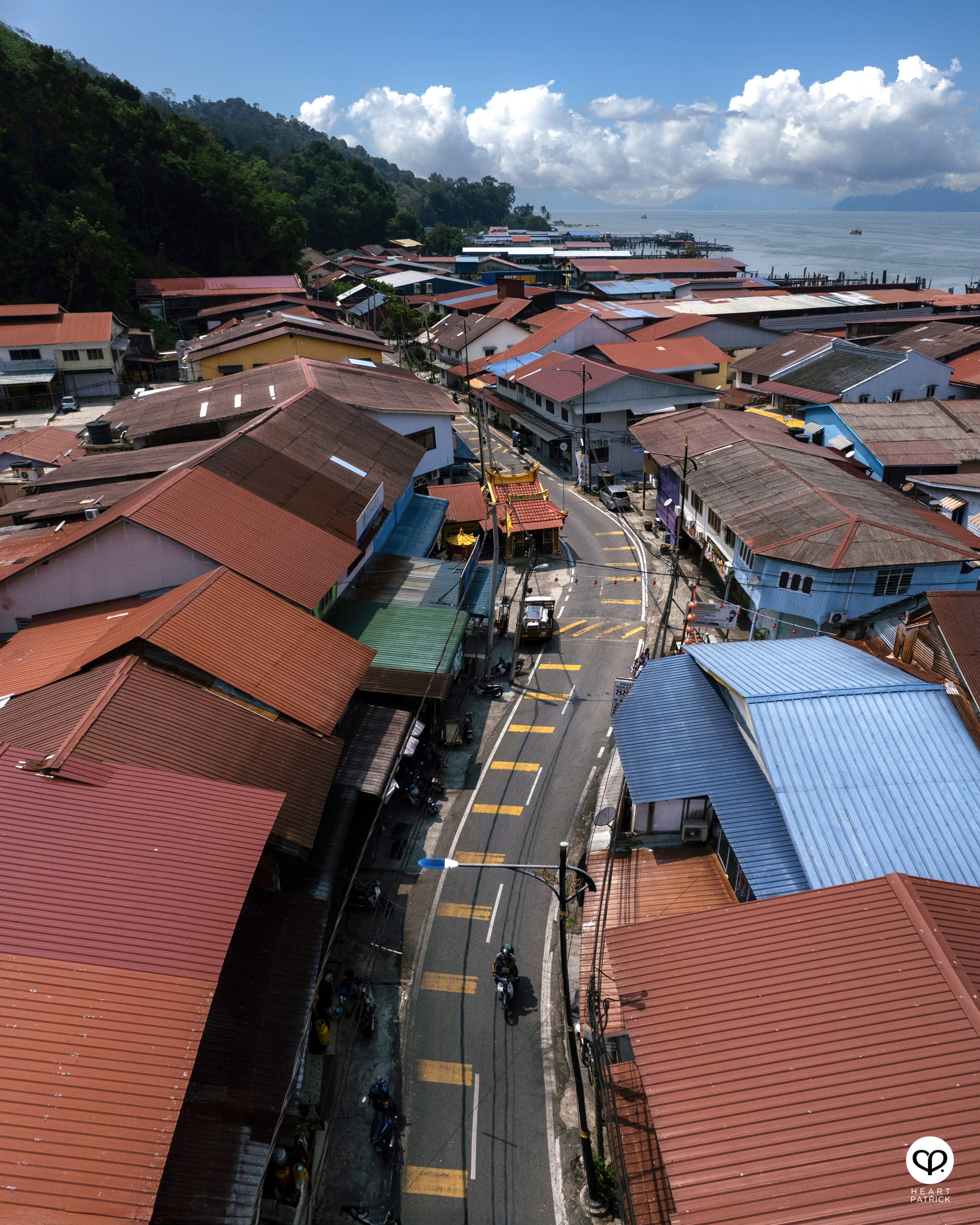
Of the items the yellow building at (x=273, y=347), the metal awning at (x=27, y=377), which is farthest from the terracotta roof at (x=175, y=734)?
the metal awning at (x=27, y=377)

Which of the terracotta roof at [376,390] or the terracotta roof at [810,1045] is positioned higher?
the terracotta roof at [376,390]

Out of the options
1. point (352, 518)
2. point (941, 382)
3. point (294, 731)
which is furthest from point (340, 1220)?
point (941, 382)

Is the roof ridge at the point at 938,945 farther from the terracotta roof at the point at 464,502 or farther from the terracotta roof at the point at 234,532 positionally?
the terracotta roof at the point at 464,502

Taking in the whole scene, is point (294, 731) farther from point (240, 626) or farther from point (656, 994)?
point (656, 994)

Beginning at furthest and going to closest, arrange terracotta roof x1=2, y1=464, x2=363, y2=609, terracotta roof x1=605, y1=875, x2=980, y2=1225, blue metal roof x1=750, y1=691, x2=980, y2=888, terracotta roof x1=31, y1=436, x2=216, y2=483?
terracotta roof x1=31, y1=436, x2=216, y2=483, terracotta roof x1=2, y1=464, x2=363, y2=609, blue metal roof x1=750, y1=691, x2=980, y2=888, terracotta roof x1=605, y1=875, x2=980, y2=1225

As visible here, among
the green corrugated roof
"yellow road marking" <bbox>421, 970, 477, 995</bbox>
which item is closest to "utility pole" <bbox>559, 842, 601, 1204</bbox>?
"yellow road marking" <bbox>421, 970, 477, 995</bbox>

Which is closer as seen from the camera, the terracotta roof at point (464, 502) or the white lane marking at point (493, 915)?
the white lane marking at point (493, 915)
